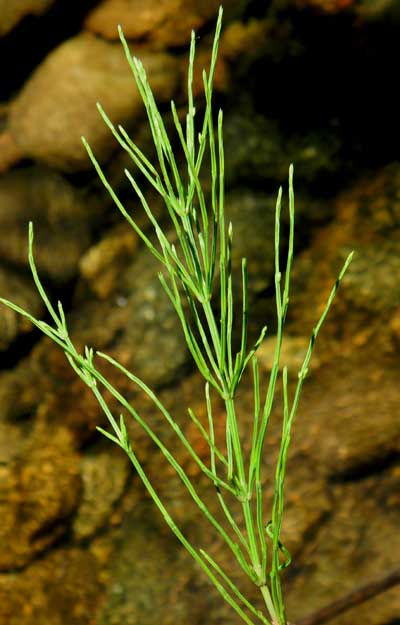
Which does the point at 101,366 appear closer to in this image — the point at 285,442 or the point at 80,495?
the point at 80,495

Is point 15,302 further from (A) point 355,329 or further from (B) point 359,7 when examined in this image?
(B) point 359,7

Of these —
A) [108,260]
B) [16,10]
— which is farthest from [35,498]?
[16,10]

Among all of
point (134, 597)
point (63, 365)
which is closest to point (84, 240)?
point (63, 365)

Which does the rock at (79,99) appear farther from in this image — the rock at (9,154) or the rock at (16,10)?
the rock at (16,10)

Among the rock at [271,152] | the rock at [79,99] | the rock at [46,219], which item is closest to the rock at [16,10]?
the rock at [79,99]

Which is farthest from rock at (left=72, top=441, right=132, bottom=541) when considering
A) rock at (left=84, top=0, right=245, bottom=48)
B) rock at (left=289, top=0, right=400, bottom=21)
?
rock at (left=289, top=0, right=400, bottom=21)

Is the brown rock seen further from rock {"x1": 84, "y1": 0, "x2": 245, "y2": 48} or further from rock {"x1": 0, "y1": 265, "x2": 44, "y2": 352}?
rock {"x1": 0, "y1": 265, "x2": 44, "y2": 352}

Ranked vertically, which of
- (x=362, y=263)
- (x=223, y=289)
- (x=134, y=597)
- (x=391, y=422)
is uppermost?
(x=223, y=289)
